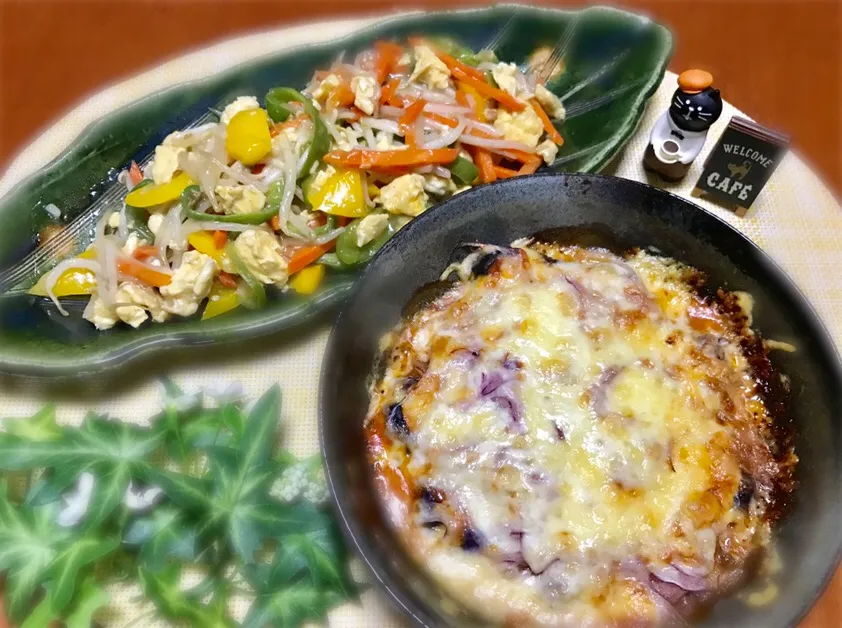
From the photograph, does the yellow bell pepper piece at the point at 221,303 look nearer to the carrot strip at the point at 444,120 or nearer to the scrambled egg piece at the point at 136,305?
the scrambled egg piece at the point at 136,305

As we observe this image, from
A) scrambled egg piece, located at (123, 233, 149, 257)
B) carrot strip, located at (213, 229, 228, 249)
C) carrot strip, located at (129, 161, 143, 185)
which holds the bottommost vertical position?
scrambled egg piece, located at (123, 233, 149, 257)

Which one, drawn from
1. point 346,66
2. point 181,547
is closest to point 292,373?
point 181,547

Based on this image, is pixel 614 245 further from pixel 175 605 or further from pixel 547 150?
pixel 175 605

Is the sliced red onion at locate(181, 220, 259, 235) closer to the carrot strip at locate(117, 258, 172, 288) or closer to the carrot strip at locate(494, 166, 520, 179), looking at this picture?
the carrot strip at locate(117, 258, 172, 288)

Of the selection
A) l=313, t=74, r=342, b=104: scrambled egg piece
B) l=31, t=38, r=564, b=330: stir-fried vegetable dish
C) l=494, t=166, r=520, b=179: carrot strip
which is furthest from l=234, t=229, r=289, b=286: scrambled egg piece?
l=494, t=166, r=520, b=179: carrot strip

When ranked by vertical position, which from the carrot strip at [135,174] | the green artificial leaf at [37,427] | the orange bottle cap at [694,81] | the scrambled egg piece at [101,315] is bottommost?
the green artificial leaf at [37,427]

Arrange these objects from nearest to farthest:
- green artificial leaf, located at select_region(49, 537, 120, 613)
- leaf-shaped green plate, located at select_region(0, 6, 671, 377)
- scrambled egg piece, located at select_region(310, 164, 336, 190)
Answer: green artificial leaf, located at select_region(49, 537, 120, 613) → leaf-shaped green plate, located at select_region(0, 6, 671, 377) → scrambled egg piece, located at select_region(310, 164, 336, 190)

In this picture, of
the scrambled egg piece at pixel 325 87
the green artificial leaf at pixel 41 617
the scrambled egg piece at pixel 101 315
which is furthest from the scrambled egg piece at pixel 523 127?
the green artificial leaf at pixel 41 617
